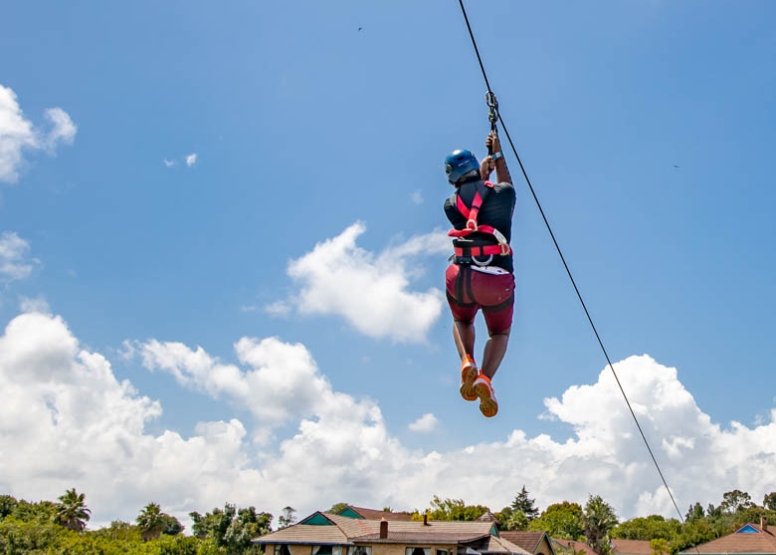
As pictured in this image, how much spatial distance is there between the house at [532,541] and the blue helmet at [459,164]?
47.7 m

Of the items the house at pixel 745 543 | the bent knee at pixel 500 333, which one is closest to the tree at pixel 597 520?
the house at pixel 745 543

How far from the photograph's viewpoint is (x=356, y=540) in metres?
44.5

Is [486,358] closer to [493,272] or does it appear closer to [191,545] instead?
[493,272]

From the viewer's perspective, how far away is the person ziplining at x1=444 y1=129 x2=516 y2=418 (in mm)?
5453

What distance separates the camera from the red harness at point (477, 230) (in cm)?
544

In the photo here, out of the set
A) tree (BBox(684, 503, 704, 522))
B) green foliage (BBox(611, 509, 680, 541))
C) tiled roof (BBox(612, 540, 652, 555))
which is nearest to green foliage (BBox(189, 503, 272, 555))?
tiled roof (BBox(612, 540, 652, 555))

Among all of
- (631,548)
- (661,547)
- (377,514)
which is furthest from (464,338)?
(631,548)

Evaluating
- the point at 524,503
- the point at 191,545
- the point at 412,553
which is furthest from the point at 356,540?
the point at 524,503

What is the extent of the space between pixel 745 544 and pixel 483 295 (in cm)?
7057

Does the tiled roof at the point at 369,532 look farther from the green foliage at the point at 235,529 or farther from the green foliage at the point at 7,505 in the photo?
the green foliage at the point at 7,505

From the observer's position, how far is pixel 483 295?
550 cm

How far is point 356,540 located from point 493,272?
4275cm

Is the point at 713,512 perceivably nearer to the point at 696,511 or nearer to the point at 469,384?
the point at 696,511

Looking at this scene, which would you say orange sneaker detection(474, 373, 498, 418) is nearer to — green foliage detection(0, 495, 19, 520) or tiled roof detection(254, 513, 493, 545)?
tiled roof detection(254, 513, 493, 545)
